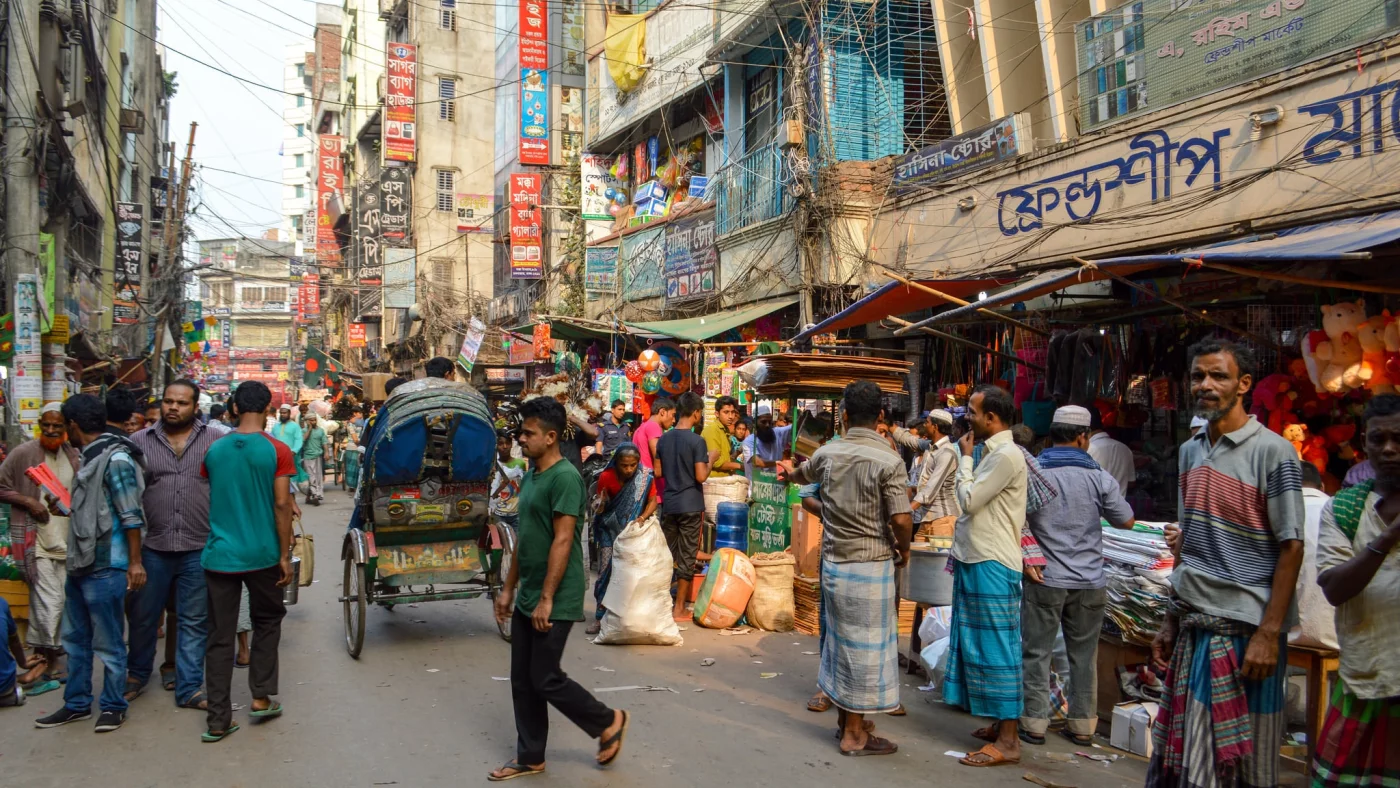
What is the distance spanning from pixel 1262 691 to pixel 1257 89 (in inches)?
262

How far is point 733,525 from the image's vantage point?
9352mm

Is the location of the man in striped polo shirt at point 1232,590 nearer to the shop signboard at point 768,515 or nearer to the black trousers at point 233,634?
the black trousers at point 233,634

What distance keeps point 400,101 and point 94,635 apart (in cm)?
3608

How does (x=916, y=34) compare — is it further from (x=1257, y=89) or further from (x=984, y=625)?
(x=984, y=625)

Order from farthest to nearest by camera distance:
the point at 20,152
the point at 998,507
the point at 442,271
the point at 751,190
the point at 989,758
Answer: the point at 442,271 → the point at 751,190 → the point at 20,152 → the point at 998,507 → the point at 989,758

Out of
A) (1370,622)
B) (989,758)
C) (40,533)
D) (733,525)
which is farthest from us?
(733,525)

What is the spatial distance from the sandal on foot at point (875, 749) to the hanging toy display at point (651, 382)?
1039 centimetres

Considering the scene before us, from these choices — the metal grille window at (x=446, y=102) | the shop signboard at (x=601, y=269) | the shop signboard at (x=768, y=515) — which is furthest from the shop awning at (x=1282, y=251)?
the metal grille window at (x=446, y=102)

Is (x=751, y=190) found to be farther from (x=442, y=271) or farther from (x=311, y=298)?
(x=311, y=298)

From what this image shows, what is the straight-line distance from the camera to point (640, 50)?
21016 mm

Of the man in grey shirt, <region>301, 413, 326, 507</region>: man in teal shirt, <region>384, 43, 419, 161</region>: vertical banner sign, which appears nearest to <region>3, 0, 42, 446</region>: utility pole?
<region>301, 413, 326, 507</region>: man in teal shirt

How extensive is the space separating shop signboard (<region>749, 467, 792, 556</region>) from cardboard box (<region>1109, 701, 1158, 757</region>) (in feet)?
12.2

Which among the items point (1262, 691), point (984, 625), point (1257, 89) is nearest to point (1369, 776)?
point (1262, 691)

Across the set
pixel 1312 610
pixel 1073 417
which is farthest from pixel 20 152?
pixel 1312 610
